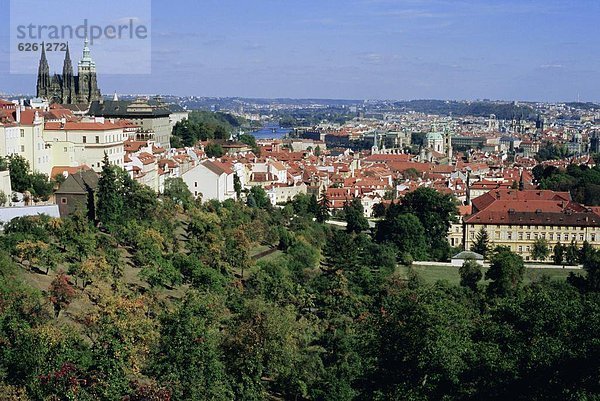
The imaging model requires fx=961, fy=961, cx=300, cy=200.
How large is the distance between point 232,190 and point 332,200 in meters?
10.3

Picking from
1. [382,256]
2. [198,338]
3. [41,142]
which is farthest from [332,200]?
[198,338]

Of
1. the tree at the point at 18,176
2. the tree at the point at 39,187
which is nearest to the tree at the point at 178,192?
the tree at the point at 39,187

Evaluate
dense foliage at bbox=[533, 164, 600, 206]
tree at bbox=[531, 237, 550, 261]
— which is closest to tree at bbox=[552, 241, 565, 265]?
tree at bbox=[531, 237, 550, 261]

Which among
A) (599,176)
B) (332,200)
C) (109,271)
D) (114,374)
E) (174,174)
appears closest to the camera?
(114,374)

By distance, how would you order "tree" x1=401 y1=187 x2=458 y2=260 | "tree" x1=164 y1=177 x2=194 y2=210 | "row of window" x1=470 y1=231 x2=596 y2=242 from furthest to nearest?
"row of window" x1=470 y1=231 x2=596 y2=242 < "tree" x1=401 y1=187 x2=458 y2=260 < "tree" x1=164 y1=177 x2=194 y2=210

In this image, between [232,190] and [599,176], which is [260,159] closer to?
[232,190]

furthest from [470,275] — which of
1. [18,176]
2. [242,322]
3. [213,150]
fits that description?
[213,150]

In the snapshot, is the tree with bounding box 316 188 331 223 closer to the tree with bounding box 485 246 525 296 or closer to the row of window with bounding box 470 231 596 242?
the row of window with bounding box 470 231 596 242

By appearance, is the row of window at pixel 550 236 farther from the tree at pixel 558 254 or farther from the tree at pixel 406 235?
the tree at pixel 406 235

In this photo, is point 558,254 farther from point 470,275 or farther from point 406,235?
point 470,275

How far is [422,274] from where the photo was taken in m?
34.7

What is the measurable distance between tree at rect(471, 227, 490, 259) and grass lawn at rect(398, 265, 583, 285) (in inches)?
139

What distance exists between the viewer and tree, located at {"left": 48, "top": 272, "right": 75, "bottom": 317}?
775 inches

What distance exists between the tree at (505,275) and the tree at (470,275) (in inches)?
14.8
